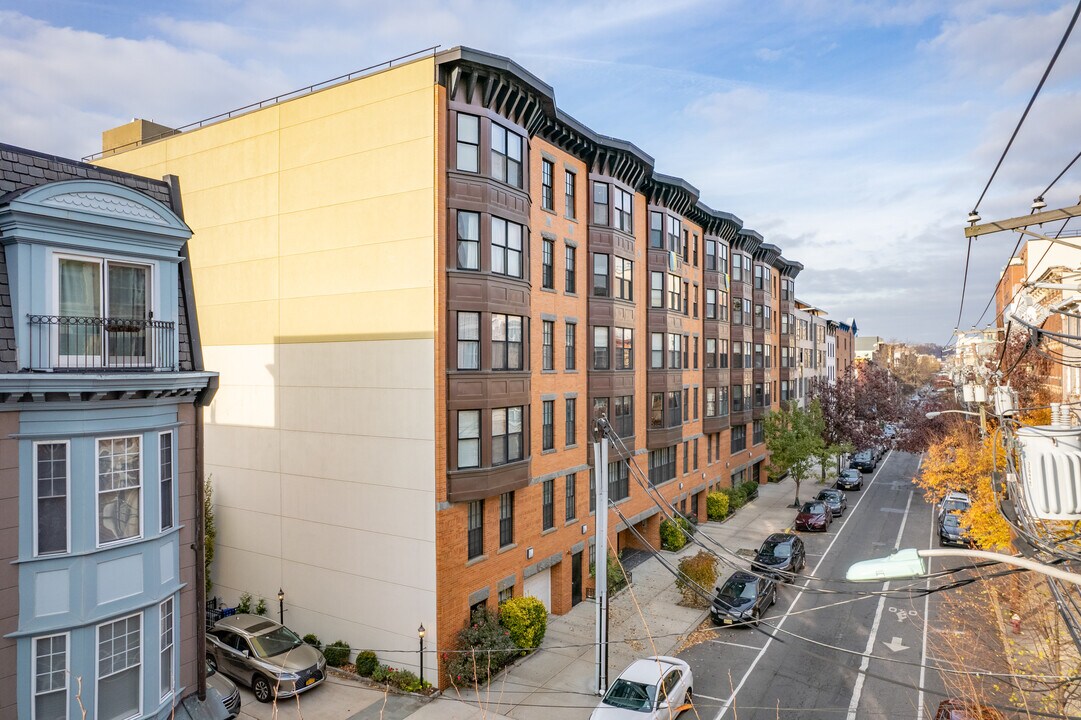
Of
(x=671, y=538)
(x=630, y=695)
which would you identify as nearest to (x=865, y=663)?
(x=630, y=695)

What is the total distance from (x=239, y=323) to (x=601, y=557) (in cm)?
1607

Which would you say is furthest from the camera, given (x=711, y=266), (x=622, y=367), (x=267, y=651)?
(x=711, y=266)

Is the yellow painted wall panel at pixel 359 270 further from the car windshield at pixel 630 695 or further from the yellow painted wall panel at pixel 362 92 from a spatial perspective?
the car windshield at pixel 630 695

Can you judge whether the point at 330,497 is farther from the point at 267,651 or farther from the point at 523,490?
the point at 523,490

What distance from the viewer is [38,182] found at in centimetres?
1201

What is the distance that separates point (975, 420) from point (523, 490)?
96.0ft

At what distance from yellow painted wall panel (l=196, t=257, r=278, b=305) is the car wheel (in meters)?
12.4

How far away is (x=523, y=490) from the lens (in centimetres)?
2217

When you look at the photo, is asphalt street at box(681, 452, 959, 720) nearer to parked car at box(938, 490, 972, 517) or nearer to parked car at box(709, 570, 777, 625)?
parked car at box(709, 570, 777, 625)

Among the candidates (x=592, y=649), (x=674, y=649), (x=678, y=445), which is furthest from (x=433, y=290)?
(x=678, y=445)

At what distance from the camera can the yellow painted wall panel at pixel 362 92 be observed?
19.1 meters

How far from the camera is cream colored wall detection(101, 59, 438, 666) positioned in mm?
19188

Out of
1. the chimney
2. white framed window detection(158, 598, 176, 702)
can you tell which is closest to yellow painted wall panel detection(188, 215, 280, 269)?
the chimney

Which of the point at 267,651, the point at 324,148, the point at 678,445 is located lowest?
the point at 267,651
